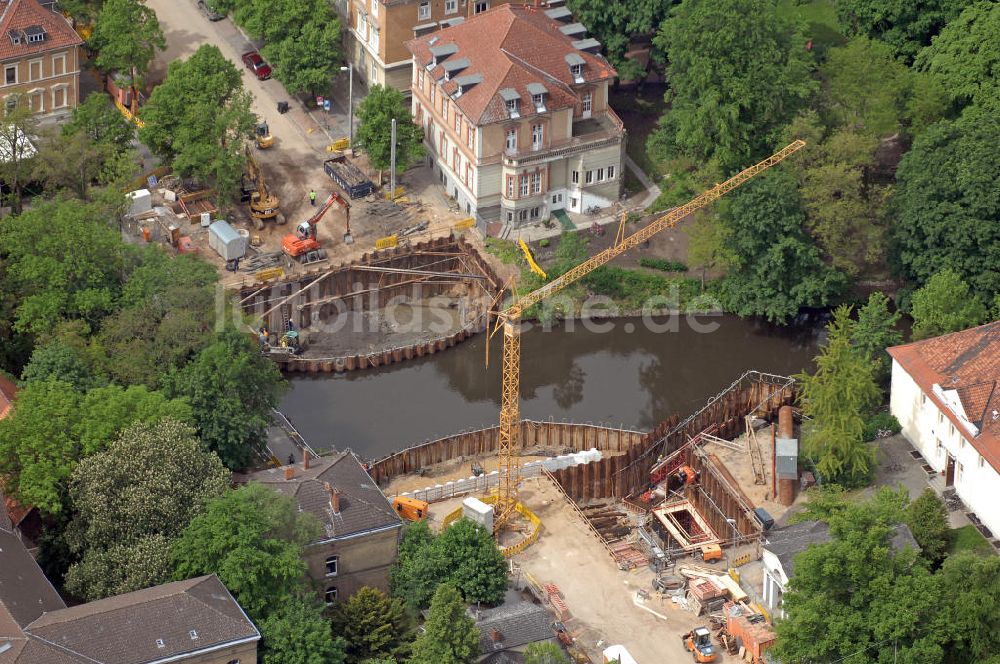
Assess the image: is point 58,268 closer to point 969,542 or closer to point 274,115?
point 274,115

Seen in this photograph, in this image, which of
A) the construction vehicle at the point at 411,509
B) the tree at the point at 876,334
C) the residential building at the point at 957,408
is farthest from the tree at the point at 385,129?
the residential building at the point at 957,408

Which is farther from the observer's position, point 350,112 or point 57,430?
point 350,112

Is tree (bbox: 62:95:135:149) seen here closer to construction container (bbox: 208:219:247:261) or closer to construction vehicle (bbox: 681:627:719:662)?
construction container (bbox: 208:219:247:261)

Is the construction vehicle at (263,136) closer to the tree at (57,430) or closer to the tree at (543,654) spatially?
the tree at (57,430)

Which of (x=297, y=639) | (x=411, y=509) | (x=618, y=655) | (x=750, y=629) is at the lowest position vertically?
(x=618, y=655)

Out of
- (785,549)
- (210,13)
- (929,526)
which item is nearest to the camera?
(785,549)

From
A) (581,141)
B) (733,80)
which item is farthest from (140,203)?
(733,80)
